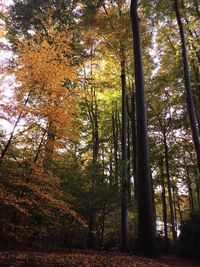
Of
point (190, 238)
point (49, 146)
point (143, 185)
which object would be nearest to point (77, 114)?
point (49, 146)

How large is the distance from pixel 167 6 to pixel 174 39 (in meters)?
4.48

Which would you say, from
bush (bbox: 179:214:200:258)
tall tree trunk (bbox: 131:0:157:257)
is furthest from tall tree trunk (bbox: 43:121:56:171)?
bush (bbox: 179:214:200:258)

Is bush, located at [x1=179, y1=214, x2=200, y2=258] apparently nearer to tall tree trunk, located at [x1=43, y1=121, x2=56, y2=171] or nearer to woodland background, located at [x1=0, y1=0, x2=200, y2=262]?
woodland background, located at [x1=0, y1=0, x2=200, y2=262]

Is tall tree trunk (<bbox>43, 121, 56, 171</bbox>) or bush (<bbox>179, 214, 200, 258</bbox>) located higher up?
tall tree trunk (<bbox>43, 121, 56, 171</bbox>)

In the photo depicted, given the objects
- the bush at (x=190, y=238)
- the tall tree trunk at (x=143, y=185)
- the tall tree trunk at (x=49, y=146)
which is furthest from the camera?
the bush at (x=190, y=238)

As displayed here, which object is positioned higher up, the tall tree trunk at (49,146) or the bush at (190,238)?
the tall tree trunk at (49,146)

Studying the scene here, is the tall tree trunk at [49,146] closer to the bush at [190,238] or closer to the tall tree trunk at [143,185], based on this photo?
the tall tree trunk at [143,185]

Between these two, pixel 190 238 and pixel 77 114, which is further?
pixel 190 238

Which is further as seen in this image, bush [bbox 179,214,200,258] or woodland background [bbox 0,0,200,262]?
bush [bbox 179,214,200,258]

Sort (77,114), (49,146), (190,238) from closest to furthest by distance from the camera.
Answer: (49,146) → (77,114) → (190,238)

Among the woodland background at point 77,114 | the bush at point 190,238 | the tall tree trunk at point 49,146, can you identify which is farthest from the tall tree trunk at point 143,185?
the bush at point 190,238

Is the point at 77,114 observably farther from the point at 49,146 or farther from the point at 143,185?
the point at 143,185

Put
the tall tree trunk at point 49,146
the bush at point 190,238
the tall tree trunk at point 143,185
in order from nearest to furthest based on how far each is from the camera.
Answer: the tall tree trunk at point 143,185
the tall tree trunk at point 49,146
the bush at point 190,238

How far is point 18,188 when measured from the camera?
7988 millimetres
